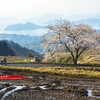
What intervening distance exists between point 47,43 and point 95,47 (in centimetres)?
1105

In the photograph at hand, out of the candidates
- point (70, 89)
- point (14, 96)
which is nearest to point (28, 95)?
point (14, 96)

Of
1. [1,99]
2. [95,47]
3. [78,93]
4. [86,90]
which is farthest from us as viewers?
[95,47]

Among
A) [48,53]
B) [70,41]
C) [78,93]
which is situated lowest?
[78,93]

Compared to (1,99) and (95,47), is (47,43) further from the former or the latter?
(1,99)

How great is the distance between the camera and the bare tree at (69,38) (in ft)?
127

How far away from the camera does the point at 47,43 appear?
1583 inches

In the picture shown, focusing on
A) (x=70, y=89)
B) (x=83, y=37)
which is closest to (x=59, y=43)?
(x=83, y=37)

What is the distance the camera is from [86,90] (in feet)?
44.5

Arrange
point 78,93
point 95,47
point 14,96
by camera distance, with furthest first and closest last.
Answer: point 95,47, point 78,93, point 14,96

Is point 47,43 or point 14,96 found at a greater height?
point 47,43

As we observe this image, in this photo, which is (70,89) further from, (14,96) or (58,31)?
(58,31)

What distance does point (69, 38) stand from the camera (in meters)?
40.3

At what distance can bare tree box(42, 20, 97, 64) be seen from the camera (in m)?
38.7

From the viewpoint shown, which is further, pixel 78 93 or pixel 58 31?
pixel 58 31
